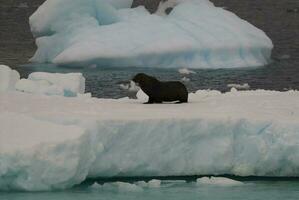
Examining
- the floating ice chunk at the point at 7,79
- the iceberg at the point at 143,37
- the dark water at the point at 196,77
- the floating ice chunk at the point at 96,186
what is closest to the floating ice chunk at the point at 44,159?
the floating ice chunk at the point at 96,186

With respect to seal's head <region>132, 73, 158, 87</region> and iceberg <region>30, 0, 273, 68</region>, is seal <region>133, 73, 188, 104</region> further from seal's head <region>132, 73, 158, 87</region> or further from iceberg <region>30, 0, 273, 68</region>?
iceberg <region>30, 0, 273, 68</region>

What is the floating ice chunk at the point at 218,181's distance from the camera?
938 centimetres

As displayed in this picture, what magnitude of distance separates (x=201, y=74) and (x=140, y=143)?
13.0 m

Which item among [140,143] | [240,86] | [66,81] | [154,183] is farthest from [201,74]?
[154,183]

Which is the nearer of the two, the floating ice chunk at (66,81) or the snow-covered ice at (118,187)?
the snow-covered ice at (118,187)

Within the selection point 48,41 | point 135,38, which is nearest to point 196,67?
point 135,38

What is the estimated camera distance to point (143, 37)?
892 inches

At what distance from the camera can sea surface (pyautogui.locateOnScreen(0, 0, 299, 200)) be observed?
8992 millimetres

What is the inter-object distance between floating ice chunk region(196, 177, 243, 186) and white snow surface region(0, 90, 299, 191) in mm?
163

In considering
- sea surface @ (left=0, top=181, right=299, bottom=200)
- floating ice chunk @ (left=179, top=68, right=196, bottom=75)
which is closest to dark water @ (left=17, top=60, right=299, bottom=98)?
floating ice chunk @ (left=179, top=68, right=196, bottom=75)

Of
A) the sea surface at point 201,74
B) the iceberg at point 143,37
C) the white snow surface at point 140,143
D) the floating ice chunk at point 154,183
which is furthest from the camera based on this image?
the iceberg at point 143,37

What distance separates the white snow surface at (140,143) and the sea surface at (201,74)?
0.17 metres

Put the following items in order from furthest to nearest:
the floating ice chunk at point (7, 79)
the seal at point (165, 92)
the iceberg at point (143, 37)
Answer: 1. the iceberg at point (143, 37)
2. the floating ice chunk at point (7, 79)
3. the seal at point (165, 92)

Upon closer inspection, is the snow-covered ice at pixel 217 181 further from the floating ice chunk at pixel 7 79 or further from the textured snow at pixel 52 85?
the floating ice chunk at pixel 7 79
